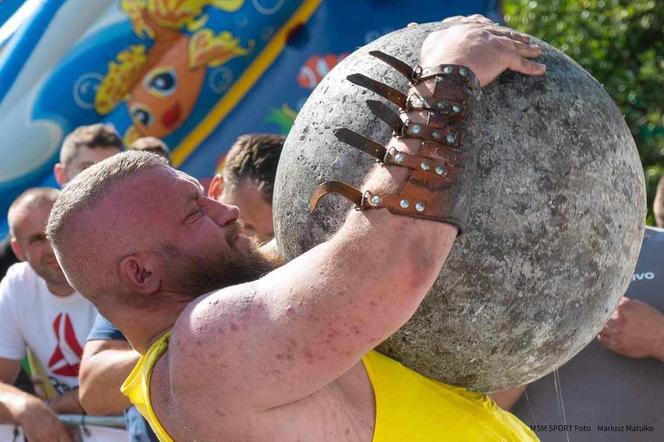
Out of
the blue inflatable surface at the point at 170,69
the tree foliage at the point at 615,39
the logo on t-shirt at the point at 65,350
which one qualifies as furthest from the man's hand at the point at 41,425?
the tree foliage at the point at 615,39

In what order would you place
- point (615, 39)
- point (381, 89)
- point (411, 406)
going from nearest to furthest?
1. point (381, 89)
2. point (411, 406)
3. point (615, 39)

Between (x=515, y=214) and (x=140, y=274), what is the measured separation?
0.89 meters

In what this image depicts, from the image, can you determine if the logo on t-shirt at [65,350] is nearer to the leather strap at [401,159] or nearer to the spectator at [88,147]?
the spectator at [88,147]

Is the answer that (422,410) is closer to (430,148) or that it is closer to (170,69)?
(430,148)

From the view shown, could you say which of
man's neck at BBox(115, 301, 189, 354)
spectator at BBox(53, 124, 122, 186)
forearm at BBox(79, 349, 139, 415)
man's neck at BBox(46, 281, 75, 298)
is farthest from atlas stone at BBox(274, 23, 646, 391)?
spectator at BBox(53, 124, 122, 186)

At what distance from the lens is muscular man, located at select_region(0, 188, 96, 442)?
199 inches

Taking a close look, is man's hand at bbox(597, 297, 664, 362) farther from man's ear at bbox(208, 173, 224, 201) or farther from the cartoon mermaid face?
the cartoon mermaid face

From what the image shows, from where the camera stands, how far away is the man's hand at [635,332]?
3564 millimetres

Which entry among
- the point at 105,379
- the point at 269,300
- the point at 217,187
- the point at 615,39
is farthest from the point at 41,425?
the point at 615,39

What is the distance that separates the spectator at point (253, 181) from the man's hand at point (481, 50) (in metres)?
2.12

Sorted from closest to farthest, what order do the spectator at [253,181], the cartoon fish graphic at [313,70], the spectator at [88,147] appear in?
the spectator at [253,181] → the spectator at [88,147] → the cartoon fish graphic at [313,70]

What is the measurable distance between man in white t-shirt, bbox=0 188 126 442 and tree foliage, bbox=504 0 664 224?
4.02 meters

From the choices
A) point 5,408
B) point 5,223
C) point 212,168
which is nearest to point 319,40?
point 212,168

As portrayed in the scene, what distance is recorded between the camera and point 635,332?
356cm
